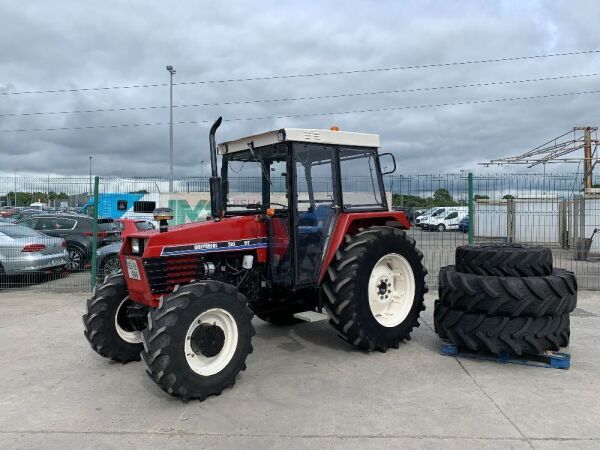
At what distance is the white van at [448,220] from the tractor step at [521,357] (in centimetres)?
450

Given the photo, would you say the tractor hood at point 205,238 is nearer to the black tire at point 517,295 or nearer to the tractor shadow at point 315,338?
the tractor shadow at point 315,338

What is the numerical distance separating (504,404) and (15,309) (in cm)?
777

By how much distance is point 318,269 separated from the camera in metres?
5.38

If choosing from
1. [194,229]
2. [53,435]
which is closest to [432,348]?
[194,229]

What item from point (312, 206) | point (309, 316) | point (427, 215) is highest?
point (312, 206)

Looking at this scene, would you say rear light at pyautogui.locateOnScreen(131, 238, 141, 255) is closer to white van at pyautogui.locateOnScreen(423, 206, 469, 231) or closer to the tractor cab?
the tractor cab

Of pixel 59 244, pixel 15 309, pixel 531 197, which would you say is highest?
pixel 531 197

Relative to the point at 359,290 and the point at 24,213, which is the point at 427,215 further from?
the point at 24,213

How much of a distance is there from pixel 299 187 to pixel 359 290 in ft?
4.16

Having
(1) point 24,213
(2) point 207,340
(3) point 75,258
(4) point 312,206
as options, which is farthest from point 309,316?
(1) point 24,213

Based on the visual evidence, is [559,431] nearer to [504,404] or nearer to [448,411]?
[504,404]

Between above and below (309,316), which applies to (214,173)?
above

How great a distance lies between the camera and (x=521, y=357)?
521 centimetres

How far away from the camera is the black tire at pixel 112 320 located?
5.05 meters
